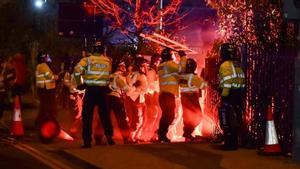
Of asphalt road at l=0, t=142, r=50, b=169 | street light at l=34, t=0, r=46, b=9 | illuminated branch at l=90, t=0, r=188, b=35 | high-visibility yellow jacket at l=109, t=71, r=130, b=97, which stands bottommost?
asphalt road at l=0, t=142, r=50, b=169

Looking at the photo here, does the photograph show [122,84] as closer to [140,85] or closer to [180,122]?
[140,85]

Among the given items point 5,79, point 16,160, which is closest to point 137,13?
point 5,79

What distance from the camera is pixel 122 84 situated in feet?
43.5

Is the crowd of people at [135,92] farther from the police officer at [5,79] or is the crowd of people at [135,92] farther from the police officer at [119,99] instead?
the police officer at [5,79]

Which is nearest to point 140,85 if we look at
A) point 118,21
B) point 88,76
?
point 88,76

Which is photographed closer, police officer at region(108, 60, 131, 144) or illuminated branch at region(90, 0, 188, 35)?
police officer at region(108, 60, 131, 144)

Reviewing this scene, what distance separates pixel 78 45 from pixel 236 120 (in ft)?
64.9

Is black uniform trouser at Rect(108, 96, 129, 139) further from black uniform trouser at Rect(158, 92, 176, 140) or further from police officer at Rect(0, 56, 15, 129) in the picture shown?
police officer at Rect(0, 56, 15, 129)

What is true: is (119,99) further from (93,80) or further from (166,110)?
(93,80)

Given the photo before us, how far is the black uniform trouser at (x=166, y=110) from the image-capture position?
1306 cm

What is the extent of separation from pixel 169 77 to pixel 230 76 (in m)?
1.97

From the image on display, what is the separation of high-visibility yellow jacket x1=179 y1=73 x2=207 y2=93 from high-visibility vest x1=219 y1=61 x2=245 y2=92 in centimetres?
182

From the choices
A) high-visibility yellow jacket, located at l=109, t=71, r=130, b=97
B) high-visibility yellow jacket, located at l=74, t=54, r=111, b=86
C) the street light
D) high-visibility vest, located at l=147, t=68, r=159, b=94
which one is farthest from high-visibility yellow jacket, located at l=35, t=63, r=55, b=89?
the street light

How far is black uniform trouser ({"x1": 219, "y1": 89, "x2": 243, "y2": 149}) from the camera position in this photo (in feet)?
37.7
